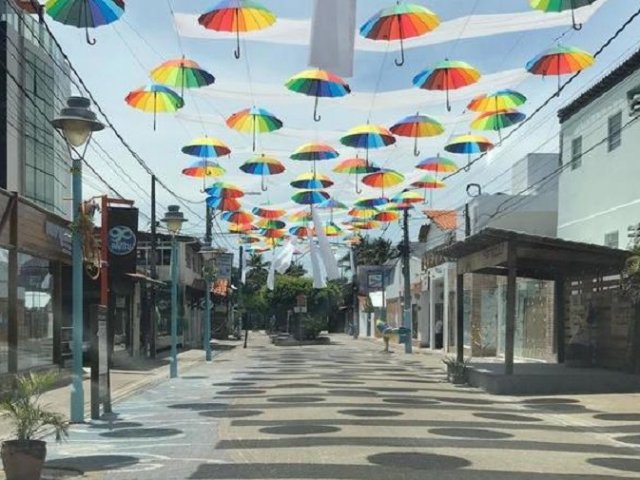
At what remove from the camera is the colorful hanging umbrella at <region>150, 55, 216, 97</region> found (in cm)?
1541

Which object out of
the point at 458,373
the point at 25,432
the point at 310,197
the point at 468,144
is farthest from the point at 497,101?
the point at 25,432

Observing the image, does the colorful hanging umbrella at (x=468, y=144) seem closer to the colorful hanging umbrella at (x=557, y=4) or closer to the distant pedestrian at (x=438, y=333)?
the colorful hanging umbrella at (x=557, y=4)

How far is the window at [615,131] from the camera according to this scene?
22.1 metres

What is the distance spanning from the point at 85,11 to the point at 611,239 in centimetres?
1605

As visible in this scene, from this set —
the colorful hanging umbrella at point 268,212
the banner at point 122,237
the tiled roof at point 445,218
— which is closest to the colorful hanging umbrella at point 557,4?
the banner at point 122,237

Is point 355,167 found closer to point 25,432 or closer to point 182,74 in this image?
point 182,74

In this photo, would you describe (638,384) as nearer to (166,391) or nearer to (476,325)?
(166,391)

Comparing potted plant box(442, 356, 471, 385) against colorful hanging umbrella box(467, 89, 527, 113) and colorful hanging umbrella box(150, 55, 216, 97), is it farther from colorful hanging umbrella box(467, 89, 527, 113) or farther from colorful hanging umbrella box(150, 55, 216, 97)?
colorful hanging umbrella box(150, 55, 216, 97)

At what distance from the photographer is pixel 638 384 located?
18016 millimetres

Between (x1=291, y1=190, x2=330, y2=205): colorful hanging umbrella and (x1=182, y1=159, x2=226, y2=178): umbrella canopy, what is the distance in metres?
4.38

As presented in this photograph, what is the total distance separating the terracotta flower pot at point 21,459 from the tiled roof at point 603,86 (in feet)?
56.4

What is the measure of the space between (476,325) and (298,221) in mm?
8853

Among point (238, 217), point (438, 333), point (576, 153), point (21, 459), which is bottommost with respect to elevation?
point (438, 333)

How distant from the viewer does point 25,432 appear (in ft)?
28.0
